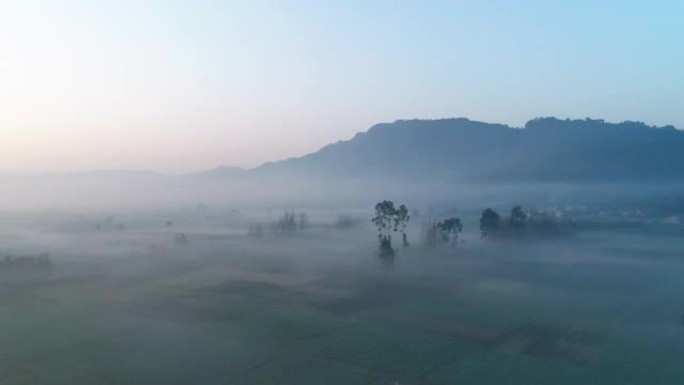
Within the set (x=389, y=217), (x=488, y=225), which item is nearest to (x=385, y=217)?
(x=389, y=217)

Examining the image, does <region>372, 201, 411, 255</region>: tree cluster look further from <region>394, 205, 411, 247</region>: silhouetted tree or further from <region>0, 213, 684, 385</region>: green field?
<region>0, 213, 684, 385</region>: green field

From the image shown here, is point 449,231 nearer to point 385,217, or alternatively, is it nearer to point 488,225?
point 385,217

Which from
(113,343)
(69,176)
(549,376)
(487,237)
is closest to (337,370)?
(549,376)

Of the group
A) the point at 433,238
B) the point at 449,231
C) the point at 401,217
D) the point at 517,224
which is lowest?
the point at 433,238

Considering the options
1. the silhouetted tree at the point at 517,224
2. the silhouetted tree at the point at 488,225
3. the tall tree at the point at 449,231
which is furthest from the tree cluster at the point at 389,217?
the silhouetted tree at the point at 517,224

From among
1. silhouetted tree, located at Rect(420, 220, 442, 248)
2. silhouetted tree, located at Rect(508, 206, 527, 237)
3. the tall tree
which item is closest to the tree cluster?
silhouetted tree, located at Rect(420, 220, 442, 248)

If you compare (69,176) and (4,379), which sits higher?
(69,176)

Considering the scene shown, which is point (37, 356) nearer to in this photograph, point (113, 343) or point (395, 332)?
point (113, 343)

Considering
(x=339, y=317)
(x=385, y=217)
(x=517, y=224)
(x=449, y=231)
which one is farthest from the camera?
(x=517, y=224)
